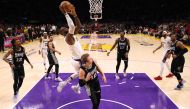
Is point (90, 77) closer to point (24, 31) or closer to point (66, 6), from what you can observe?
point (66, 6)

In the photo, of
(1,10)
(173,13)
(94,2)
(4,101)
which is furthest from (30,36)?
(173,13)

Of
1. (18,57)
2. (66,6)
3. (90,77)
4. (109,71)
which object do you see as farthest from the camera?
(109,71)

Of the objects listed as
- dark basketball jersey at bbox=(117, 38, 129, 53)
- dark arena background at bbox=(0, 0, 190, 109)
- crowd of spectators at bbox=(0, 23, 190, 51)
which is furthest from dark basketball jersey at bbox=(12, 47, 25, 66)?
crowd of spectators at bbox=(0, 23, 190, 51)

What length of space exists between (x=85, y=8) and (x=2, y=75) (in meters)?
29.8

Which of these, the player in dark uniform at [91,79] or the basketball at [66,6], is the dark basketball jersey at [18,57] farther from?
the basketball at [66,6]

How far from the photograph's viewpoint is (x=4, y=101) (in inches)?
294

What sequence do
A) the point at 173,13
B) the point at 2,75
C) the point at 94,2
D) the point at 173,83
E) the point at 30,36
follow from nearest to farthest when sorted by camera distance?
the point at 173,83, the point at 2,75, the point at 94,2, the point at 30,36, the point at 173,13

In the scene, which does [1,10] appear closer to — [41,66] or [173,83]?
[41,66]

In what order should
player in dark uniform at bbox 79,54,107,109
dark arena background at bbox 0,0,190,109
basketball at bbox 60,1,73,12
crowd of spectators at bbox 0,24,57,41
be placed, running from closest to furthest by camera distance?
1. basketball at bbox 60,1,73,12
2. player in dark uniform at bbox 79,54,107,109
3. dark arena background at bbox 0,0,190,109
4. crowd of spectators at bbox 0,24,57,41

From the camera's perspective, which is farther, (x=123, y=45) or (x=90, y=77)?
(x=123, y=45)

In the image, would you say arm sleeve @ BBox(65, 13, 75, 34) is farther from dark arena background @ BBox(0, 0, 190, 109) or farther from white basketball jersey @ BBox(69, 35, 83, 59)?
white basketball jersey @ BBox(69, 35, 83, 59)

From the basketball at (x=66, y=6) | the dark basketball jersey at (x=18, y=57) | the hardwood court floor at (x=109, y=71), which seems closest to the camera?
the basketball at (x=66, y=6)

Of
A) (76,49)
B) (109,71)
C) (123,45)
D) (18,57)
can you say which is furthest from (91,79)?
(109,71)

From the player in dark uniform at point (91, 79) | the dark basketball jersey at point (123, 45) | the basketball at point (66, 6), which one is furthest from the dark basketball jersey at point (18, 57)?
the dark basketball jersey at point (123, 45)
